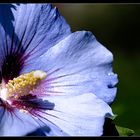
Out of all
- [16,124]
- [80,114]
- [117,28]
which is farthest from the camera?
Answer: [117,28]

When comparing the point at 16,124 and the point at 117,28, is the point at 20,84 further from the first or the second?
the point at 117,28

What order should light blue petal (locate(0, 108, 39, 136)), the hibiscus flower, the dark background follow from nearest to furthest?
light blue petal (locate(0, 108, 39, 136)), the hibiscus flower, the dark background

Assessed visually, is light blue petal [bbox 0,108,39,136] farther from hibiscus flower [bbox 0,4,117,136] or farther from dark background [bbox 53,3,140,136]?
dark background [bbox 53,3,140,136]

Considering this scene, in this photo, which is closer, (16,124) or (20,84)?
(16,124)

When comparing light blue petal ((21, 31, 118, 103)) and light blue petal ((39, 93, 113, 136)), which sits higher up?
light blue petal ((21, 31, 118, 103))

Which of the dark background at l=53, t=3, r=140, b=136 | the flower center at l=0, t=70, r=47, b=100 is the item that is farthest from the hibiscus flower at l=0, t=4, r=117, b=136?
the dark background at l=53, t=3, r=140, b=136

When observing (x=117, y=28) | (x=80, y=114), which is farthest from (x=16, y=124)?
(x=117, y=28)

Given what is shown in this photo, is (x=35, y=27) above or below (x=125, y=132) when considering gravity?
above

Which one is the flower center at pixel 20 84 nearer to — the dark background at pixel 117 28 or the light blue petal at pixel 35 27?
the light blue petal at pixel 35 27
